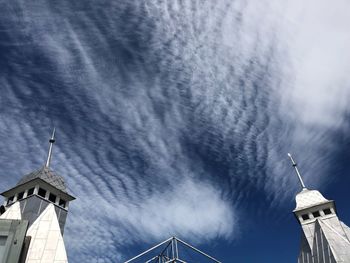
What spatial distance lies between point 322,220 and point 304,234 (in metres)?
3.89

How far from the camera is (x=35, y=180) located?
48.3m

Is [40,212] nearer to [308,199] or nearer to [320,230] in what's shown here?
[320,230]

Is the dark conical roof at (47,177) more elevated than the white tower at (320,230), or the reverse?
the dark conical roof at (47,177)

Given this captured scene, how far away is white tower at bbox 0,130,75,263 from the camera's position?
29.7 metres

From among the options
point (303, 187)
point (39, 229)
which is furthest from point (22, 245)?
point (303, 187)

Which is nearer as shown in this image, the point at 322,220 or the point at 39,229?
the point at 39,229

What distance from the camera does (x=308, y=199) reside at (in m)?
65.3

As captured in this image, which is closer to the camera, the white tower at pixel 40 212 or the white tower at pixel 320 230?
the white tower at pixel 40 212

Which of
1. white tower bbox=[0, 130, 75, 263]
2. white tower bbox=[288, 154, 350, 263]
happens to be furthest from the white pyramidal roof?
white tower bbox=[0, 130, 75, 263]

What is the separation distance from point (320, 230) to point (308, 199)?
8.86 m

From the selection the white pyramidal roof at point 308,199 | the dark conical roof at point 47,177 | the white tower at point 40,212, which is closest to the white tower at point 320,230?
the white pyramidal roof at point 308,199

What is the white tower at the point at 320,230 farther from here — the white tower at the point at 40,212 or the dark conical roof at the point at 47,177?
the dark conical roof at the point at 47,177

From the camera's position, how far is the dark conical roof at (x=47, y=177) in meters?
49.7

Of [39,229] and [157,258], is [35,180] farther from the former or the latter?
[157,258]
